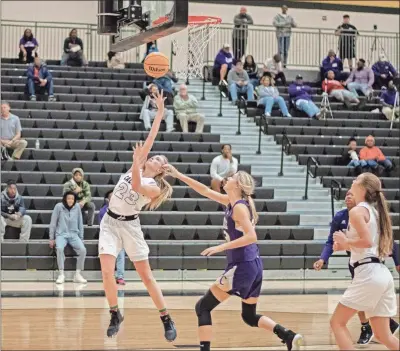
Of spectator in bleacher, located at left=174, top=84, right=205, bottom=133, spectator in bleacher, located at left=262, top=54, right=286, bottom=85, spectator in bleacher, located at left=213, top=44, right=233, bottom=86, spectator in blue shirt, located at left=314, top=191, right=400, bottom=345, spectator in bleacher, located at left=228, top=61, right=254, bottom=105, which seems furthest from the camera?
spectator in bleacher, located at left=262, top=54, right=286, bottom=85

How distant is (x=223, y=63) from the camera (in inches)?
858

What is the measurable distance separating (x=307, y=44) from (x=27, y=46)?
28.5 feet

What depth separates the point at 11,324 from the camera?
33.3 feet

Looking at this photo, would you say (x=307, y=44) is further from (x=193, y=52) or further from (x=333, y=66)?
(x=193, y=52)

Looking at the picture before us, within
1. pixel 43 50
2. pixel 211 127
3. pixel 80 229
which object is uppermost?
pixel 43 50

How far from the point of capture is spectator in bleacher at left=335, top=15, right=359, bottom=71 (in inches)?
987

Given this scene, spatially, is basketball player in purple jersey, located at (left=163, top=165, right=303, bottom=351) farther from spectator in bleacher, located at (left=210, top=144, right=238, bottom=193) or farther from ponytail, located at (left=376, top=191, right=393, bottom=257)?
spectator in bleacher, located at (left=210, top=144, right=238, bottom=193)

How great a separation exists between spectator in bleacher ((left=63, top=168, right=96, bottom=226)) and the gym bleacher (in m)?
0.31

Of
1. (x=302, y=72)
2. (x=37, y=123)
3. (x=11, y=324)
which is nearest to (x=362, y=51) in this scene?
(x=302, y=72)

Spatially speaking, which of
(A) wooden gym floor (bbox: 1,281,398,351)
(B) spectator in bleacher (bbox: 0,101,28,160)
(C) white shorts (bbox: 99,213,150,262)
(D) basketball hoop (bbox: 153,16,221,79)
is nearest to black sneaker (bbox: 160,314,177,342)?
(A) wooden gym floor (bbox: 1,281,398,351)

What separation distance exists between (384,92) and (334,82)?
1288 mm

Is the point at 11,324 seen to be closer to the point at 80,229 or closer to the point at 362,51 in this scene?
the point at 80,229

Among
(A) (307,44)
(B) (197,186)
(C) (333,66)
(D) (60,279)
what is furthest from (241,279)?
(A) (307,44)

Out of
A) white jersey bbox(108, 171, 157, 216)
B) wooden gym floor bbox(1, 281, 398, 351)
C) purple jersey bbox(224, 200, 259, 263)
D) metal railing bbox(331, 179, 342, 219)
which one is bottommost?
wooden gym floor bbox(1, 281, 398, 351)
